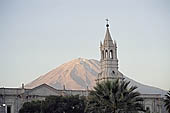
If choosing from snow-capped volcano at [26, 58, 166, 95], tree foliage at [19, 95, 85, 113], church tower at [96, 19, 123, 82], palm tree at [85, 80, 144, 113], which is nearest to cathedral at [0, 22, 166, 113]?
church tower at [96, 19, 123, 82]

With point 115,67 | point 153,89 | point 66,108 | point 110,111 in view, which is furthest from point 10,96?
point 153,89

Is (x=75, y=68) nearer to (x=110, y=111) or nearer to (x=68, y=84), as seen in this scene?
(x=68, y=84)

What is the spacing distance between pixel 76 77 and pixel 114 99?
436ft

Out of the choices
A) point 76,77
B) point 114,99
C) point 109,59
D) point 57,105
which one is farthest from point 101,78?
point 76,77

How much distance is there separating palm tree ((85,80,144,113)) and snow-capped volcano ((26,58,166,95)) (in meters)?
115

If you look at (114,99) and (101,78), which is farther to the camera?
(101,78)

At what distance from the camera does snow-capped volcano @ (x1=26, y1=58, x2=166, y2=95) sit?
518ft

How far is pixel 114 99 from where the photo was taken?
3506 cm

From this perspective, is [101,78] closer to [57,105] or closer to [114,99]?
[57,105]

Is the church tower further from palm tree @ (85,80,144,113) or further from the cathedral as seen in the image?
palm tree @ (85,80,144,113)

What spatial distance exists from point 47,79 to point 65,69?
10.6 meters

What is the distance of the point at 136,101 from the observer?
3697 centimetres

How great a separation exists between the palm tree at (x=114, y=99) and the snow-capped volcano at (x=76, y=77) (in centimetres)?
11508

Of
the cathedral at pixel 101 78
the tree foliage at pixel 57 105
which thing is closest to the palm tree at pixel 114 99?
the tree foliage at pixel 57 105
